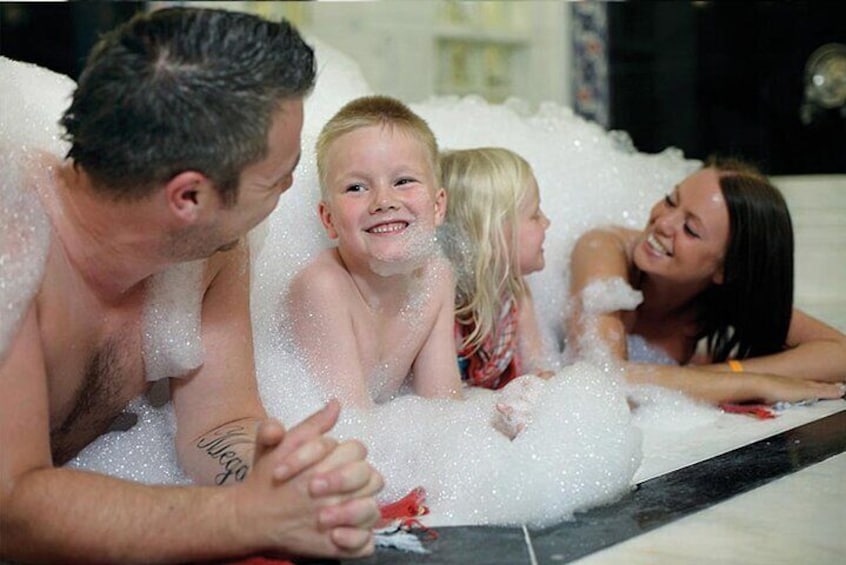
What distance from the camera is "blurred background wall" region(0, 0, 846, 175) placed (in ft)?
10.8

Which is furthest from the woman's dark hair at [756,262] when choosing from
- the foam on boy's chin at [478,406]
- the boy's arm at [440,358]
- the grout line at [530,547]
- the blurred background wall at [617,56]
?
the blurred background wall at [617,56]

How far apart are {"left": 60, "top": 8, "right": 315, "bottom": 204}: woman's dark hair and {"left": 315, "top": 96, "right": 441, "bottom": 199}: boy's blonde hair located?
0.52 metres

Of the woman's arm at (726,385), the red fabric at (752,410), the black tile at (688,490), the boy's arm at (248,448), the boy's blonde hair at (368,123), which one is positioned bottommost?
the red fabric at (752,410)

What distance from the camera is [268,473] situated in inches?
35.8

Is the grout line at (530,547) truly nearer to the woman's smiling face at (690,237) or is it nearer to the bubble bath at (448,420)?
the bubble bath at (448,420)

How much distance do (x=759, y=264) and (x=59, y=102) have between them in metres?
1.26

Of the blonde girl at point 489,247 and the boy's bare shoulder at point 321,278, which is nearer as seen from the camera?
the boy's bare shoulder at point 321,278

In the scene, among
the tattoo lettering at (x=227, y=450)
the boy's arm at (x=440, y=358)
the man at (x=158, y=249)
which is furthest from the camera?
the boy's arm at (x=440, y=358)

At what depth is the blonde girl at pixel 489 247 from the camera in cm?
177

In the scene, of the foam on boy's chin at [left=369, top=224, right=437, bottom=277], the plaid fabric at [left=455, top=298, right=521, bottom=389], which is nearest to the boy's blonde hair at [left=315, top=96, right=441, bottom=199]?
the foam on boy's chin at [left=369, top=224, right=437, bottom=277]

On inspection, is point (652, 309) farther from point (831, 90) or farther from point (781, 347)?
point (831, 90)

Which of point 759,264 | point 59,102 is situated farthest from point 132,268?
point 759,264

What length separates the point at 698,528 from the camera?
108 cm

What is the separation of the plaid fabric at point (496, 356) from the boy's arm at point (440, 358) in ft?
0.57
